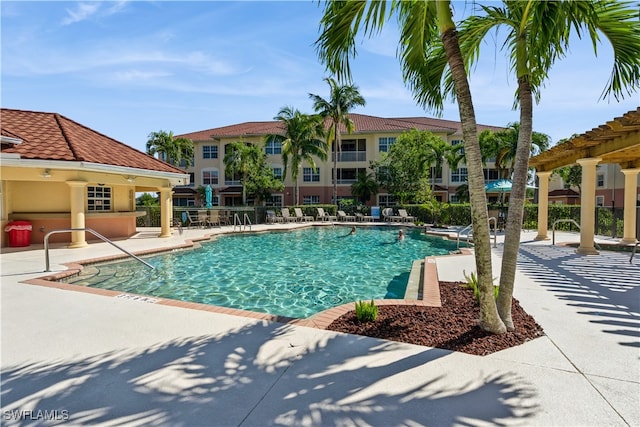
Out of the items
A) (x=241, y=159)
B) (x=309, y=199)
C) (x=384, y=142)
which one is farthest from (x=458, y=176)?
(x=241, y=159)

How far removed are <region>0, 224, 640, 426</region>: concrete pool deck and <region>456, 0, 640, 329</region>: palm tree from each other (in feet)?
3.77

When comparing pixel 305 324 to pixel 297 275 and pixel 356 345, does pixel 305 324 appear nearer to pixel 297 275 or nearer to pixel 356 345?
pixel 356 345

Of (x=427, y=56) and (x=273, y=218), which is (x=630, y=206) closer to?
(x=427, y=56)

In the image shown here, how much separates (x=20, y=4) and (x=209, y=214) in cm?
1556

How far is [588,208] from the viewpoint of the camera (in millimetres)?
10680

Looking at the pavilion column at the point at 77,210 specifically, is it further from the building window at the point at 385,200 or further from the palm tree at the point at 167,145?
the building window at the point at 385,200

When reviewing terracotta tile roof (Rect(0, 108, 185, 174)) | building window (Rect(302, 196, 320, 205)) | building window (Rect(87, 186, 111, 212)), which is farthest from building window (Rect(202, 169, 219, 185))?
building window (Rect(87, 186, 111, 212))

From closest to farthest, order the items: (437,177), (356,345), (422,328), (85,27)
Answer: (356,345) < (422,328) < (85,27) < (437,177)

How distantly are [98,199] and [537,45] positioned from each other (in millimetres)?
16539

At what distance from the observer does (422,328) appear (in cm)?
418

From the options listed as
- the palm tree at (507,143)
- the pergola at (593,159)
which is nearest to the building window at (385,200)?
the palm tree at (507,143)

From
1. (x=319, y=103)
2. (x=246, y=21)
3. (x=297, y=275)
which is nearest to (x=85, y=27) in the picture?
(x=246, y=21)

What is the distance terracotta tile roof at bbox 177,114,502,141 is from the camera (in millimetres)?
34250

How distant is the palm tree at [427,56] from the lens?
3740mm
